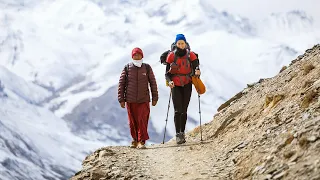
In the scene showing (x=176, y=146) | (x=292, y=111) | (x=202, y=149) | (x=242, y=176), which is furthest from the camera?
Result: (x=176, y=146)

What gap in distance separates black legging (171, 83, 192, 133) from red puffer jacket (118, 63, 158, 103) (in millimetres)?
1412

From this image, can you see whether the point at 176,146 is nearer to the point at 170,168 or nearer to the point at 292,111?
the point at 170,168

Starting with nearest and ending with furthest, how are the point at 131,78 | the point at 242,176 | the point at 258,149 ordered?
1. the point at 242,176
2. the point at 258,149
3. the point at 131,78

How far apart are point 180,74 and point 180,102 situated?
912mm

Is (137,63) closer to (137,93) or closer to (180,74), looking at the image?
(137,93)

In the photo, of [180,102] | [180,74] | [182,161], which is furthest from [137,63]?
[182,161]

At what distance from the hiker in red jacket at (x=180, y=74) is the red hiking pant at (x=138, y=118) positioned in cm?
146

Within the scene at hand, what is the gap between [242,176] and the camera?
8.95 metres

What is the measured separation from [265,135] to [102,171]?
411cm

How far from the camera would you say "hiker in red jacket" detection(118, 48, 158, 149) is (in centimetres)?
1603

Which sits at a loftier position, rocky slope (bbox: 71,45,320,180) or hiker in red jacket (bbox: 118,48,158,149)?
hiker in red jacket (bbox: 118,48,158,149)

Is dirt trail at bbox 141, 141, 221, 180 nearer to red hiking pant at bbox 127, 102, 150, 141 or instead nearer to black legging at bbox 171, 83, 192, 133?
black legging at bbox 171, 83, 192, 133

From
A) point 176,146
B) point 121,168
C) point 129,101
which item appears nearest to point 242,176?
point 121,168

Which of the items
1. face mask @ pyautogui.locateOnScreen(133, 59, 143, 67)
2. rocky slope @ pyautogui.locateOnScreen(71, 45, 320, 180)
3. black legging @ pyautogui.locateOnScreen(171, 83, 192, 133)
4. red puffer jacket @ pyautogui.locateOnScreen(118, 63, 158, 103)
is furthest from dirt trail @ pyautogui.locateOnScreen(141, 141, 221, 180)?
face mask @ pyautogui.locateOnScreen(133, 59, 143, 67)
